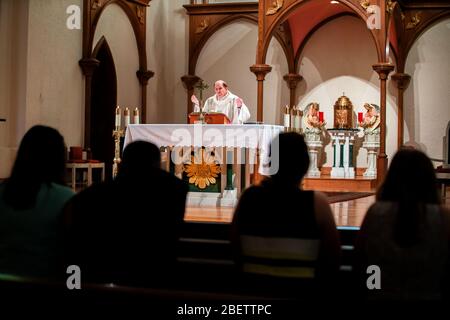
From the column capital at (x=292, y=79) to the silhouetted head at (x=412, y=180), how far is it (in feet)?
35.4

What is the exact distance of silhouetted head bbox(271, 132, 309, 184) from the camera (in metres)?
3.05

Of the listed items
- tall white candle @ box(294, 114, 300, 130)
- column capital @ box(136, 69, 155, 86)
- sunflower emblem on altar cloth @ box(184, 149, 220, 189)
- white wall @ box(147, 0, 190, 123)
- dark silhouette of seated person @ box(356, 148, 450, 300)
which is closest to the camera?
dark silhouette of seated person @ box(356, 148, 450, 300)

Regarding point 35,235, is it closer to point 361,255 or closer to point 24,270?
point 24,270

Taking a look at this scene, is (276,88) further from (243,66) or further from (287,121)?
(287,121)

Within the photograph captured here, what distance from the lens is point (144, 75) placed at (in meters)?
13.4

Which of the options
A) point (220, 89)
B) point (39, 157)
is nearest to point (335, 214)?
point (220, 89)

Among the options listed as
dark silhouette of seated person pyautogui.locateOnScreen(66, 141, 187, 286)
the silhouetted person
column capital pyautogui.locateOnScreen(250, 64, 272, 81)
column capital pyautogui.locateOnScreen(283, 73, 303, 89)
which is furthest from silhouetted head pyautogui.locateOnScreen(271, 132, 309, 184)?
column capital pyautogui.locateOnScreen(283, 73, 303, 89)

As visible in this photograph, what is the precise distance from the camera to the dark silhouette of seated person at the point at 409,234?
2887mm

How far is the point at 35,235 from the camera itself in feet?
10.3

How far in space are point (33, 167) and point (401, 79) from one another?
10.7m

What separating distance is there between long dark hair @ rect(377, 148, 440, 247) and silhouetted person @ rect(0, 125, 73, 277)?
1525 mm

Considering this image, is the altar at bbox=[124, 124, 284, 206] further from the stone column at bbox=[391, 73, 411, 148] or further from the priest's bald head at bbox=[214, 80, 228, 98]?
the stone column at bbox=[391, 73, 411, 148]

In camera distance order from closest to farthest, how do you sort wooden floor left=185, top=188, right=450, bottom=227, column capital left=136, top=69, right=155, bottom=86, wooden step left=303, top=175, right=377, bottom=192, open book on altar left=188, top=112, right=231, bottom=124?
wooden floor left=185, top=188, right=450, bottom=227 → open book on altar left=188, top=112, right=231, bottom=124 → wooden step left=303, top=175, right=377, bottom=192 → column capital left=136, top=69, right=155, bottom=86
